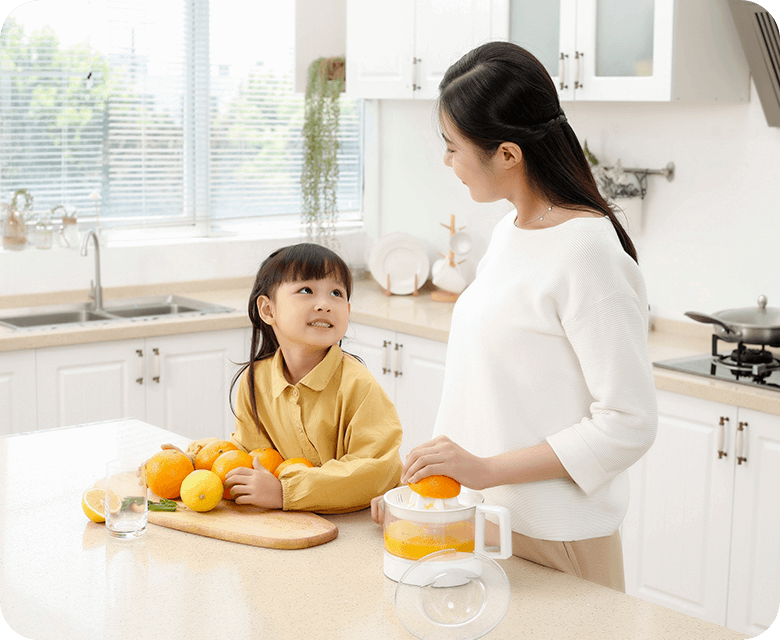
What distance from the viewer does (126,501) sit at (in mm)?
1467

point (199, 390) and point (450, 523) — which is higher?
point (450, 523)

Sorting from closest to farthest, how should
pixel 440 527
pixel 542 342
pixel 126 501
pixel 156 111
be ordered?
1. pixel 440 527
2. pixel 542 342
3. pixel 126 501
4. pixel 156 111

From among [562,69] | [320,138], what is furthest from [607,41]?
[320,138]

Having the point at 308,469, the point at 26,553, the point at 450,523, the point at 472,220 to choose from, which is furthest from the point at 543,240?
the point at 472,220

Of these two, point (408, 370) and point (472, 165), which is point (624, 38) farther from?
point (472, 165)

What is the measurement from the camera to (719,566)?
8.98 ft

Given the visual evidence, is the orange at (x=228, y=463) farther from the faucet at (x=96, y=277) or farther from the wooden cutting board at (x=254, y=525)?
the faucet at (x=96, y=277)

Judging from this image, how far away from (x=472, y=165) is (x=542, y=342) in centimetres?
26

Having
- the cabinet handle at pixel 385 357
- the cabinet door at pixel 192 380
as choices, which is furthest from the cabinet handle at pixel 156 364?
the cabinet handle at pixel 385 357

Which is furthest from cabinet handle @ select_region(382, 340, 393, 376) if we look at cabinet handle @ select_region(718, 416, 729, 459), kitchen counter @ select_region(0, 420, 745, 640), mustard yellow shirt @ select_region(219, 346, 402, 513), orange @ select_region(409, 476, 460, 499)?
orange @ select_region(409, 476, 460, 499)

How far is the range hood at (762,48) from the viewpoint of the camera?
Answer: 2920 mm

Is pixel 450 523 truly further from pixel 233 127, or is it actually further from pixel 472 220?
pixel 233 127

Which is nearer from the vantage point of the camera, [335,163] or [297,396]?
[297,396]

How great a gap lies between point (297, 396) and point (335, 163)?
2829 mm
